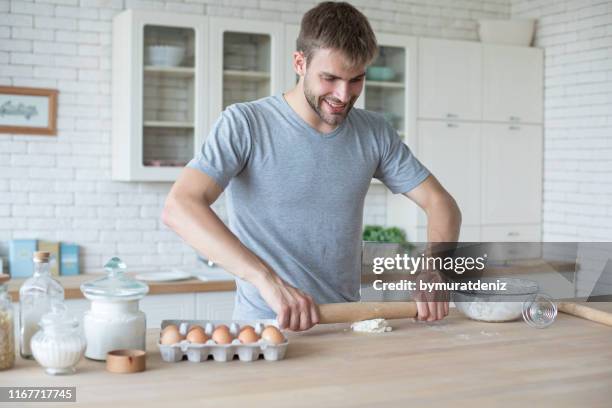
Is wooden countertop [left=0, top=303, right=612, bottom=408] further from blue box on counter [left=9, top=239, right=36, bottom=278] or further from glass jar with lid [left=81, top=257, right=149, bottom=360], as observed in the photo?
blue box on counter [left=9, top=239, right=36, bottom=278]

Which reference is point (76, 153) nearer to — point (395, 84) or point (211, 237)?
point (395, 84)

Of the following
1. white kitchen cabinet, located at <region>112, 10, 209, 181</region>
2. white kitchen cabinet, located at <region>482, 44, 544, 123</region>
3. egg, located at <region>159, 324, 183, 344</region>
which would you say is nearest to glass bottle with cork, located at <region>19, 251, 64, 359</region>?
egg, located at <region>159, 324, 183, 344</region>

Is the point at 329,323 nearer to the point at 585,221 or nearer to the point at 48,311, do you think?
the point at 48,311

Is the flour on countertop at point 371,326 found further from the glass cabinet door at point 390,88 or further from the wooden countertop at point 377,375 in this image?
the glass cabinet door at point 390,88

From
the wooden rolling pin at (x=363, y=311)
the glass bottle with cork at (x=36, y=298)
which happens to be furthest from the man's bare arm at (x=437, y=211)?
the glass bottle with cork at (x=36, y=298)

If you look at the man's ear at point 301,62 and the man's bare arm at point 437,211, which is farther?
the man's bare arm at point 437,211

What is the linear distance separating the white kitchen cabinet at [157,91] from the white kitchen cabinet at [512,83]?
207 centimetres

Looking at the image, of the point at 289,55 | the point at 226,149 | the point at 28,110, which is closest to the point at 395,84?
the point at 289,55

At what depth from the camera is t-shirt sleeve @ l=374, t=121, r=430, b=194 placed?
289cm

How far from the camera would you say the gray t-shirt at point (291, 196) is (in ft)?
8.62

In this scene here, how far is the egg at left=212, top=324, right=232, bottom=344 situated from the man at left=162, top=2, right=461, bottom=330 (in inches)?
13.4

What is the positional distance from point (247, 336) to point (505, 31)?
14.3ft

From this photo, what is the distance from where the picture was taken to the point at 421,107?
18.0 feet

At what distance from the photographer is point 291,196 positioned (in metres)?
2.65
